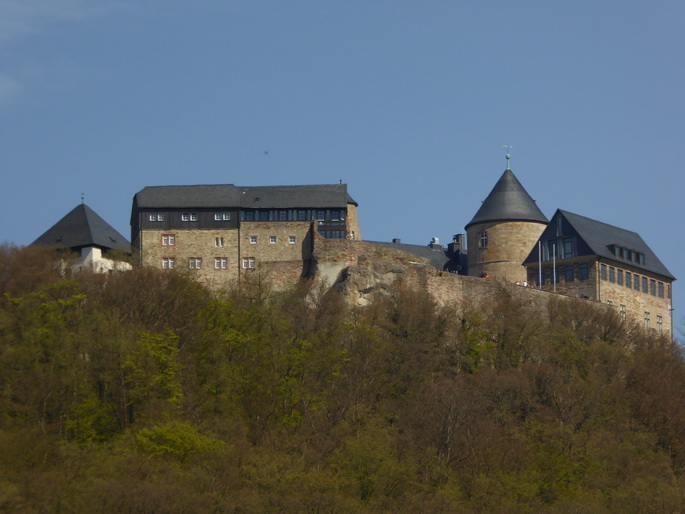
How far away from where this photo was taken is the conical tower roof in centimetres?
8038

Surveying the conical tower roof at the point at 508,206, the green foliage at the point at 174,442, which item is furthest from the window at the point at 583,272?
the green foliage at the point at 174,442

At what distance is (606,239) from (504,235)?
5.11m

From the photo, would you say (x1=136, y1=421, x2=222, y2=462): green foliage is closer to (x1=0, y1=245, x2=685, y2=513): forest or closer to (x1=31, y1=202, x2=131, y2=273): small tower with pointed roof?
(x1=0, y1=245, x2=685, y2=513): forest

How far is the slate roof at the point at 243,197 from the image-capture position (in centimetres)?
7800

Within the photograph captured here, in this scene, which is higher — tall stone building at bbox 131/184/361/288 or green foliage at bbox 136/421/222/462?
tall stone building at bbox 131/184/361/288

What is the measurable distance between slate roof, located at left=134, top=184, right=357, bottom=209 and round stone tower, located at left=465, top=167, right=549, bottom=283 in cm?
682

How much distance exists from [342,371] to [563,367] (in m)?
9.85

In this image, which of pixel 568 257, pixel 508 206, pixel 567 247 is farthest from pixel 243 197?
pixel 568 257

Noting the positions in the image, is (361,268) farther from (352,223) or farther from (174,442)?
(174,442)

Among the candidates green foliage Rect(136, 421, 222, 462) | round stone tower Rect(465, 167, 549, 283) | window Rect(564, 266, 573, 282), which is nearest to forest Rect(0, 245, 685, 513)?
green foliage Rect(136, 421, 222, 462)

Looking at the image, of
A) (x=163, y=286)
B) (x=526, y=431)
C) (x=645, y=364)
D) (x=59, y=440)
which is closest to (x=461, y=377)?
(x=526, y=431)

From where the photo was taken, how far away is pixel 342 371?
6084 centimetres

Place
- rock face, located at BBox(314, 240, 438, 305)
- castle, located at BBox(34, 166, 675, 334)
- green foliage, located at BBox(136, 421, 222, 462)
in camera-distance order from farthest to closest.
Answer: castle, located at BBox(34, 166, 675, 334) < rock face, located at BBox(314, 240, 438, 305) < green foliage, located at BBox(136, 421, 222, 462)

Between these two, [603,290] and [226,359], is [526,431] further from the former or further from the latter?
[603,290]
